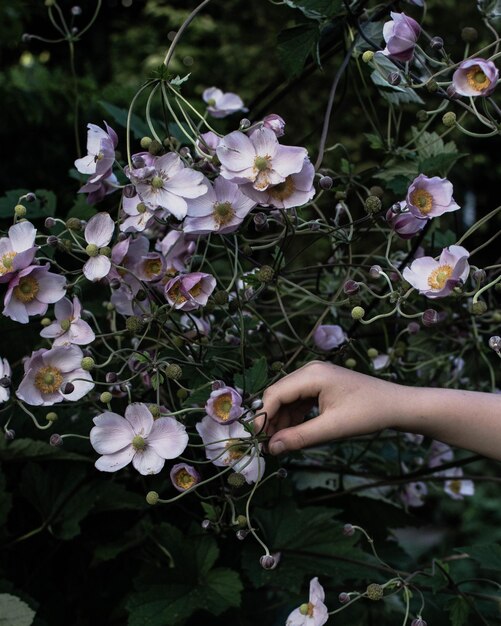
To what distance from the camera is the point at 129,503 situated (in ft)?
3.63

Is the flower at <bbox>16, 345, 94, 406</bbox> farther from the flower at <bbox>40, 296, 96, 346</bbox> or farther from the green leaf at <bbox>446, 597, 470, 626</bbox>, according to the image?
the green leaf at <bbox>446, 597, 470, 626</bbox>

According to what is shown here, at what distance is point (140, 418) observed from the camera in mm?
847

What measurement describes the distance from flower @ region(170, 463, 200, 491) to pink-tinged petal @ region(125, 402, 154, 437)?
5cm

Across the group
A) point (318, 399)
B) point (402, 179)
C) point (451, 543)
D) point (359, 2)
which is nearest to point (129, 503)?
point (318, 399)

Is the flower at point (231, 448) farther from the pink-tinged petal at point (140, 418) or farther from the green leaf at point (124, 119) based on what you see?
the green leaf at point (124, 119)

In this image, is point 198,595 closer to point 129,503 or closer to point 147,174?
point 129,503

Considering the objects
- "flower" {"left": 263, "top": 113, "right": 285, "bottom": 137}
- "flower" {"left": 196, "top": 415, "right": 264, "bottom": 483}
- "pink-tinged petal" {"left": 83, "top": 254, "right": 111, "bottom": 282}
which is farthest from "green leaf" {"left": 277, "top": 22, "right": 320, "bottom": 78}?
"flower" {"left": 196, "top": 415, "right": 264, "bottom": 483}

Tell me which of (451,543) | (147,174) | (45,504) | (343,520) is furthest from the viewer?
(451,543)

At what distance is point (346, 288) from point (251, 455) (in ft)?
0.66

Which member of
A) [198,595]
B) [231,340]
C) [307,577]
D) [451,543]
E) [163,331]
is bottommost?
[451,543]

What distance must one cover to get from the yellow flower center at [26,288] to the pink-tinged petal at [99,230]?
0.25ft

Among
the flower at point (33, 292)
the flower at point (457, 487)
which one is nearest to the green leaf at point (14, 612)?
the flower at point (33, 292)

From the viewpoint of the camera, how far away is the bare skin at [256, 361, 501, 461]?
79 cm

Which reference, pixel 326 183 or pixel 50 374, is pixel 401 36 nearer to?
pixel 326 183
